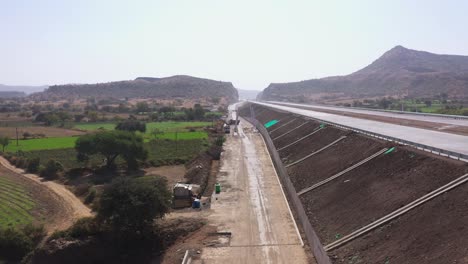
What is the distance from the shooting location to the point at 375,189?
20.3 m

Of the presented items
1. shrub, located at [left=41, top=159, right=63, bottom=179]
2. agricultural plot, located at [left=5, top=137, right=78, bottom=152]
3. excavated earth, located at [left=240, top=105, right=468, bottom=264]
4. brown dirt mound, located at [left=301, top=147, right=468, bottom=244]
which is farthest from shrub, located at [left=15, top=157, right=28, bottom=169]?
brown dirt mound, located at [left=301, top=147, right=468, bottom=244]

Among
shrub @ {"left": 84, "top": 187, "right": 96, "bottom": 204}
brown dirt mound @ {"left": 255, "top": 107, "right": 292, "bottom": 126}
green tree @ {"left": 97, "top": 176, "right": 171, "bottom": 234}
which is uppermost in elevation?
brown dirt mound @ {"left": 255, "top": 107, "right": 292, "bottom": 126}

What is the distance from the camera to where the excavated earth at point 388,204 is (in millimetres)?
13703

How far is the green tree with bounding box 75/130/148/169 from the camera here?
1607 inches

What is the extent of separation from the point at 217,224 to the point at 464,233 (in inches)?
532

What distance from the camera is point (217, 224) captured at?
23.7 meters

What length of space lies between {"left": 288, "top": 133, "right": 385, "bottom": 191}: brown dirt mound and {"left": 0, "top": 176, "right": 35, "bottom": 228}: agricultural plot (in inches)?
703

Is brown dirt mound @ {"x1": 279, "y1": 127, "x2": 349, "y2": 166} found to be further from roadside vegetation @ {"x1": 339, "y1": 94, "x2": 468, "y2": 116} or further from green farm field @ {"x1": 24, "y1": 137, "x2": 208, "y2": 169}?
roadside vegetation @ {"x1": 339, "y1": 94, "x2": 468, "y2": 116}

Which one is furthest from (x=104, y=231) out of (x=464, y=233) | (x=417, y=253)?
(x=464, y=233)

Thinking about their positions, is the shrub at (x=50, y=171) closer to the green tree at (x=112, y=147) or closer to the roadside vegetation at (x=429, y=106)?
the green tree at (x=112, y=147)

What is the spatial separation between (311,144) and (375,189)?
62.6ft

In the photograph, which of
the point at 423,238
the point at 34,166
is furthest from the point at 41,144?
the point at 423,238

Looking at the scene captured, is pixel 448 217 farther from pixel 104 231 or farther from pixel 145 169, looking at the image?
pixel 145 169

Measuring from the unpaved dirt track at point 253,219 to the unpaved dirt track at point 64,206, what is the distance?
898cm
